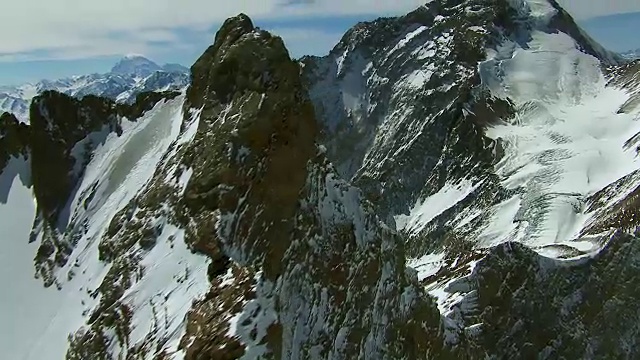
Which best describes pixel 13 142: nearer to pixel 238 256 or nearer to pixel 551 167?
pixel 238 256

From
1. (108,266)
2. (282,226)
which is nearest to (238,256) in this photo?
(282,226)

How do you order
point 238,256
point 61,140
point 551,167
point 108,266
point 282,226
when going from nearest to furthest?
1. point 238,256
2. point 282,226
3. point 108,266
4. point 61,140
5. point 551,167

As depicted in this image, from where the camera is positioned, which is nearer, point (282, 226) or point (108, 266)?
point (282, 226)

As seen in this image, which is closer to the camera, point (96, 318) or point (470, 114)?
point (96, 318)

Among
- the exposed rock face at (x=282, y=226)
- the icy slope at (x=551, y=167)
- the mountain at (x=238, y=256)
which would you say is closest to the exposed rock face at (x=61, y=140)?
the mountain at (x=238, y=256)

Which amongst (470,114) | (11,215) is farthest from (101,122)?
(470,114)

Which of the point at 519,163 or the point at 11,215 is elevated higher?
the point at 11,215

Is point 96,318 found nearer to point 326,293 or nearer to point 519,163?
point 326,293

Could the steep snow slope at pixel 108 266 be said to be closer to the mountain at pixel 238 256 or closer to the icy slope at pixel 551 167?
the mountain at pixel 238 256

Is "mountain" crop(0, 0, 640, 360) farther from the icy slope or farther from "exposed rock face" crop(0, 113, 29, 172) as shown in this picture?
the icy slope
